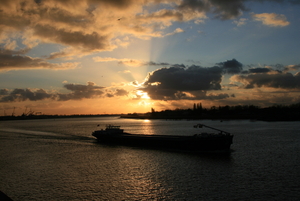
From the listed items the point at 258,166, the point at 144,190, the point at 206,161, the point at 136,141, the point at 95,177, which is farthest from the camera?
the point at 136,141

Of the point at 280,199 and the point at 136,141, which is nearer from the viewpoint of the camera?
the point at 280,199

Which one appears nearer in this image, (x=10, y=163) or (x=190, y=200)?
(x=190, y=200)

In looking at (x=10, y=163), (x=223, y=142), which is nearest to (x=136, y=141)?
(x=223, y=142)

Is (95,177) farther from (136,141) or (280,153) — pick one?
(280,153)

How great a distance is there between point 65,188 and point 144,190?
340 inches

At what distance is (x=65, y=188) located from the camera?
24516mm

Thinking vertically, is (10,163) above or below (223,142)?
below

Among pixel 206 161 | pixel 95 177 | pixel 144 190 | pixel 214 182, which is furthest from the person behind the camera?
pixel 206 161

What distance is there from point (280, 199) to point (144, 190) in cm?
1275

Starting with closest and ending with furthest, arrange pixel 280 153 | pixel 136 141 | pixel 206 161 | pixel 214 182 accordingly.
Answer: pixel 214 182 < pixel 206 161 < pixel 280 153 < pixel 136 141

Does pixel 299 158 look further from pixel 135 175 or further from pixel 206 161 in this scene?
pixel 135 175

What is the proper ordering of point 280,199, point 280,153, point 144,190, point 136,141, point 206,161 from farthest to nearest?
1. point 136,141
2. point 280,153
3. point 206,161
4. point 144,190
5. point 280,199

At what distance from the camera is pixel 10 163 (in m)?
37.8

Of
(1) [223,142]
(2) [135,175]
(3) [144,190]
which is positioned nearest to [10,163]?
(2) [135,175]
